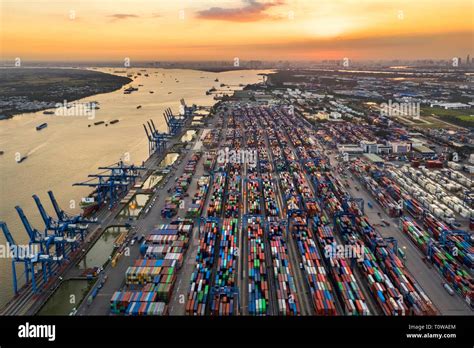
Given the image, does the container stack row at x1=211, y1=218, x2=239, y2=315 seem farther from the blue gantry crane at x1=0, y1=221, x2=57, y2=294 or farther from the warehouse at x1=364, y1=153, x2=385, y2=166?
the warehouse at x1=364, y1=153, x2=385, y2=166

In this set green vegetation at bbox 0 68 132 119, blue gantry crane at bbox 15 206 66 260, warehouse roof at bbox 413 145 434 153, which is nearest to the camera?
blue gantry crane at bbox 15 206 66 260

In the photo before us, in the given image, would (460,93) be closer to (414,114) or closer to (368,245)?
(414,114)

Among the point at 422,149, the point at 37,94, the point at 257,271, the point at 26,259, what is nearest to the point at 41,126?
the point at 37,94

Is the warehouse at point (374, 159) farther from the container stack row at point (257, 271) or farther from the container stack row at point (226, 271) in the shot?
the container stack row at point (226, 271)

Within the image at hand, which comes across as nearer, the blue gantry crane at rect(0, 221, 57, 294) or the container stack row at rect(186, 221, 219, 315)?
the container stack row at rect(186, 221, 219, 315)

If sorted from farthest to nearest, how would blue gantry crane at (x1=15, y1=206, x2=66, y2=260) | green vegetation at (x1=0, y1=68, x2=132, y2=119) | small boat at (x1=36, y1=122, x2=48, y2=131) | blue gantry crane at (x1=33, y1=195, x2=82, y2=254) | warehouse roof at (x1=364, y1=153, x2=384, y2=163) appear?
green vegetation at (x1=0, y1=68, x2=132, y2=119)
small boat at (x1=36, y1=122, x2=48, y2=131)
warehouse roof at (x1=364, y1=153, x2=384, y2=163)
blue gantry crane at (x1=33, y1=195, x2=82, y2=254)
blue gantry crane at (x1=15, y1=206, x2=66, y2=260)

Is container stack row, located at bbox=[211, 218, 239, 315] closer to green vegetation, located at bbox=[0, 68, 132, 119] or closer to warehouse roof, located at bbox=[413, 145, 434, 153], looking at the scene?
warehouse roof, located at bbox=[413, 145, 434, 153]

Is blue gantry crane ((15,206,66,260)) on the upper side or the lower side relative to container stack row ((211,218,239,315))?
upper

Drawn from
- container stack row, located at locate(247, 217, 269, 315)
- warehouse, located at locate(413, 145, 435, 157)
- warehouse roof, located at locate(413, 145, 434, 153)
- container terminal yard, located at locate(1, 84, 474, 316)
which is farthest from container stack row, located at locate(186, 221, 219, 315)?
warehouse roof, located at locate(413, 145, 434, 153)

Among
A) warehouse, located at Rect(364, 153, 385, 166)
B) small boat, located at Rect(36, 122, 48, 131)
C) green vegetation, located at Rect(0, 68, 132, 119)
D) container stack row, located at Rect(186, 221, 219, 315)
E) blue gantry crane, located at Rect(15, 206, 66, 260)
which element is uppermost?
green vegetation, located at Rect(0, 68, 132, 119)

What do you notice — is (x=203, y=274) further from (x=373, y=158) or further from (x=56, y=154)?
(x=56, y=154)

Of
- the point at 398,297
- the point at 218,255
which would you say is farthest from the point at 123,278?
the point at 398,297
